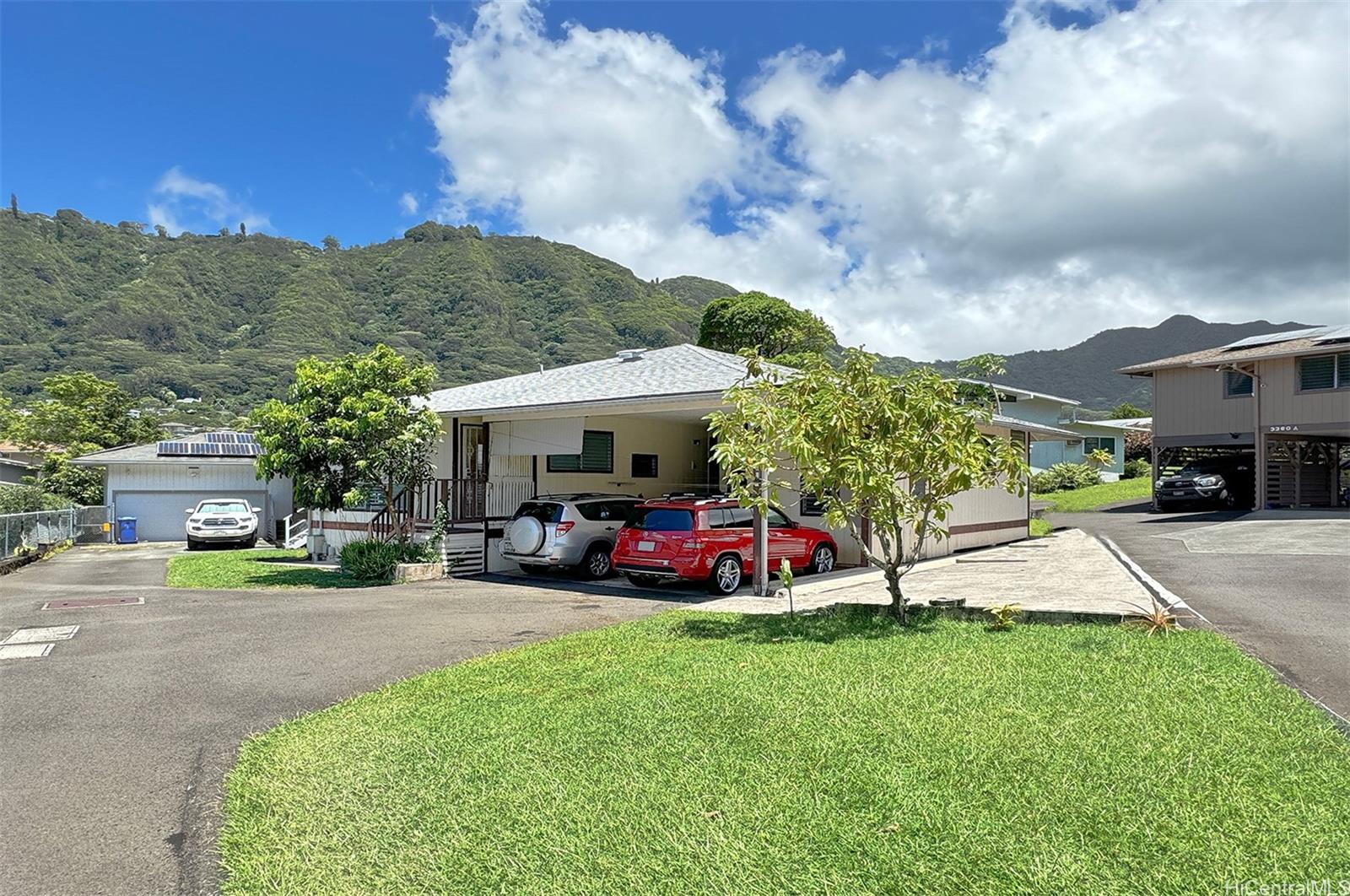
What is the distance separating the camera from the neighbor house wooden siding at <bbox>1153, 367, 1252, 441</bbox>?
26.9 meters

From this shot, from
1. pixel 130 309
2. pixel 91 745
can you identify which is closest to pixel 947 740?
pixel 91 745

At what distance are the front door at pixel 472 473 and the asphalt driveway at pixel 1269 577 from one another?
1214cm

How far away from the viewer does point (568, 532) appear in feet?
48.8

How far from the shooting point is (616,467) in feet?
61.4

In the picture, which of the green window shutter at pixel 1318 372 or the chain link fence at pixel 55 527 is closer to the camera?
the chain link fence at pixel 55 527

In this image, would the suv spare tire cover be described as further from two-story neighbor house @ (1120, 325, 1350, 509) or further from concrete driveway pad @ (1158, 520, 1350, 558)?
two-story neighbor house @ (1120, 325, 1350, 509)

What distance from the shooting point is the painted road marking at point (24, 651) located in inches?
335

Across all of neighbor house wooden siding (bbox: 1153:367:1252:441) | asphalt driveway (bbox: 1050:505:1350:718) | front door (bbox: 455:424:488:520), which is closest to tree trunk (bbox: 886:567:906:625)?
asphalt driveway (bbox: 1050:505:1350:718)

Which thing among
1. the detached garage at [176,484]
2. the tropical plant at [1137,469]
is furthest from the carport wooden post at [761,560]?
the tropical plant at [1137,469]

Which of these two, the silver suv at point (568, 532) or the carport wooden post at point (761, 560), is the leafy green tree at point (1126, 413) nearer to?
the silver suv at point (568, 532)

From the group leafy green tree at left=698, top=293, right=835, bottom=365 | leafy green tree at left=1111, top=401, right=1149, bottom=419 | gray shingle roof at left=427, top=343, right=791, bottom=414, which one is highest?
leafy green tree at left=698, top=293, right=835, bottom=365

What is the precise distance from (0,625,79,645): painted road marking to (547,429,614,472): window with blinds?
30.2 feet

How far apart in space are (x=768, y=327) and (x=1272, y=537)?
99.2 ft

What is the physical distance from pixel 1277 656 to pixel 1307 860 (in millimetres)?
4290
